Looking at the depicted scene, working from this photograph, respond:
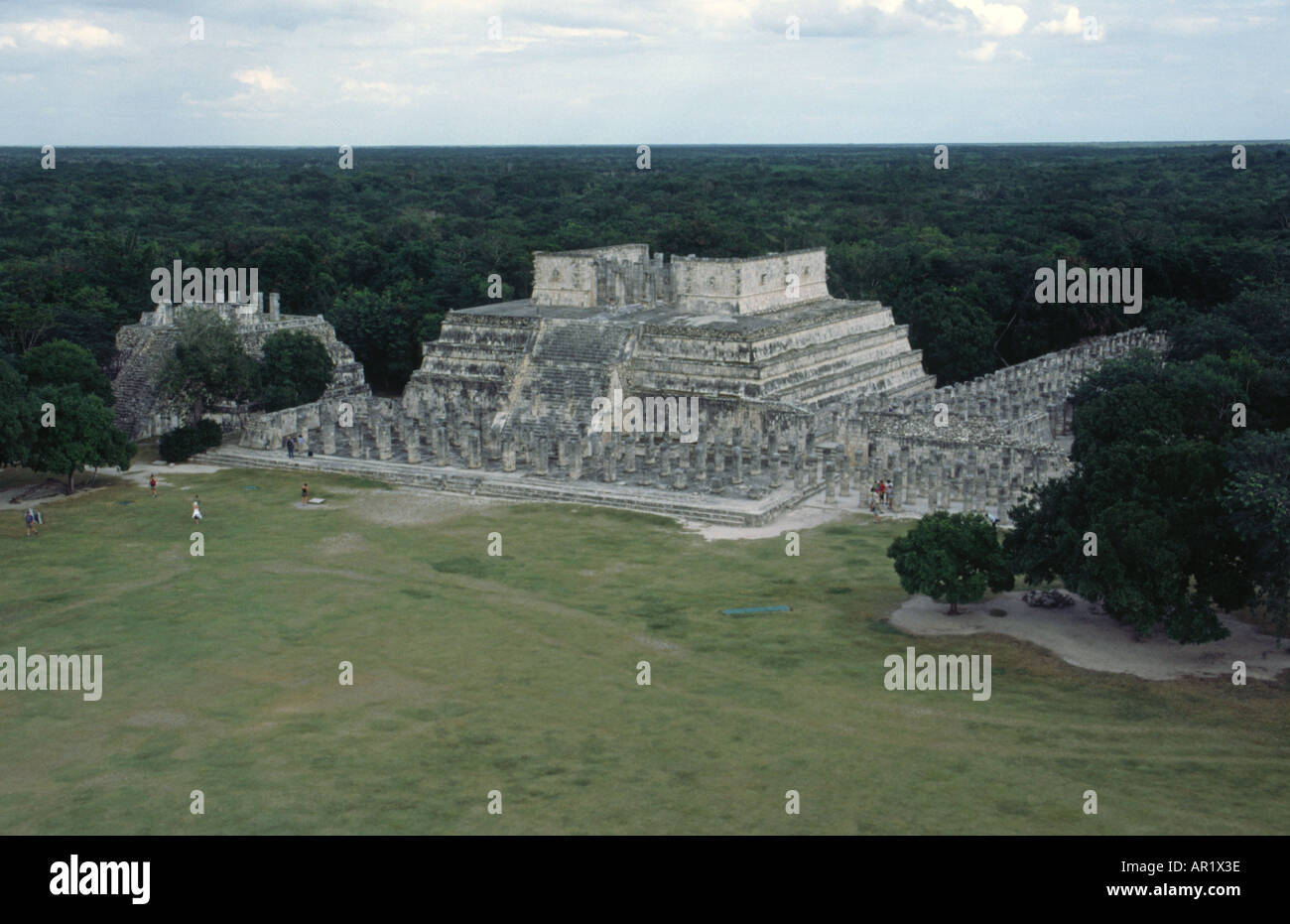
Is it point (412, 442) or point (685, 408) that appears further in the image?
point (685, 408)

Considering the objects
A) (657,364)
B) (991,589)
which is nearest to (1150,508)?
(991,589)

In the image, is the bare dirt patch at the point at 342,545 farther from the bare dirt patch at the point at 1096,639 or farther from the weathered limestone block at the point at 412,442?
the bare dirt patch at the point at 1096,639

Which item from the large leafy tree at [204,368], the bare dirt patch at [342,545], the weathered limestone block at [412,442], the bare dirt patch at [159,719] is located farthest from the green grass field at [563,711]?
the large leafy tree at [204,368]

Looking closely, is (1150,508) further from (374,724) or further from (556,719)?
(374,724)

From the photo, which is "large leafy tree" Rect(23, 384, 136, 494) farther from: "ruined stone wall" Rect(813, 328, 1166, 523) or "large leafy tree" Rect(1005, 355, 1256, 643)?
"large leafy tree" Rect(1005, 355, 1256, 643)

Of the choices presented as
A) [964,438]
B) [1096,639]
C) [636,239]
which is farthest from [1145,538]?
[636,239]

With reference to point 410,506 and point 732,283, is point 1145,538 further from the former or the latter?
point 732,283

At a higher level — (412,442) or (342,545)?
(412,442)
